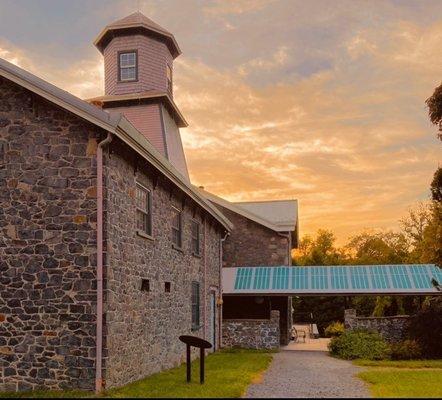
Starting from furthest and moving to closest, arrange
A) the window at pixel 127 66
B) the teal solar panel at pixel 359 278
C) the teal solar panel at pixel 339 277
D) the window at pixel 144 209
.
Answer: the teal solar panel at pixel 339 277 → the teal solar panel at pixel 359 278 → the window at pixel 127 66 → the window at pixel 144 209

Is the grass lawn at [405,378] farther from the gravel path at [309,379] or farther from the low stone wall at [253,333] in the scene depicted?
the low stone wall at [253,333]

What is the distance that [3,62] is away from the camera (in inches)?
511

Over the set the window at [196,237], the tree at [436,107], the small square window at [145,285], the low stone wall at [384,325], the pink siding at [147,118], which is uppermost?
the pink siding at [147,118]

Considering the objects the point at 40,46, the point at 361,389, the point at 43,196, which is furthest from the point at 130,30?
the point at 361,389

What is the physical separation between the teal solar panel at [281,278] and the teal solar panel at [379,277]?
141 inches

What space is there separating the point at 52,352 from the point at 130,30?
14.8 metres

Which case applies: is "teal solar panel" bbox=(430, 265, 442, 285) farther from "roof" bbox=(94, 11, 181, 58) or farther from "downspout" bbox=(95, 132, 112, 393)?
"downspout" bbox=(95, 132, 112, 393)

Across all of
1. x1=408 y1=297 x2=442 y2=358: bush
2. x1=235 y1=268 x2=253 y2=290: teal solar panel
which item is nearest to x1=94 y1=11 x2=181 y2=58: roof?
x1=235 y1=268 x2=253 y2=290: teal solar panel

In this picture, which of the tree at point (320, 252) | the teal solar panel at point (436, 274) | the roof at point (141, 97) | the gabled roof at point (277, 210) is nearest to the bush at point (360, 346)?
the teal solar panel at point (436, 274)

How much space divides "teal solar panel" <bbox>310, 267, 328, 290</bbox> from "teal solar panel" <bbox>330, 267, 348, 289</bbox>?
0.31m

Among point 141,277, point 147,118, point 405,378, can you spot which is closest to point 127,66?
point 147,118

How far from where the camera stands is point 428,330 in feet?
72.6

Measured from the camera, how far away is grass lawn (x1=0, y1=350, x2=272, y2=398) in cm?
1168

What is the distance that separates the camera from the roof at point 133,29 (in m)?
23.5
